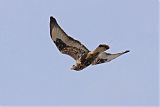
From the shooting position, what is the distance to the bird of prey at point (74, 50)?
1597cm

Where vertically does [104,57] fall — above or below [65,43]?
below

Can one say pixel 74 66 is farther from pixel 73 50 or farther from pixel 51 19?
pixel 51 19

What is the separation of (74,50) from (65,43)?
40 centimetres

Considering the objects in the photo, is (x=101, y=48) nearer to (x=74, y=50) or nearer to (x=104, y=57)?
(x=74, y=50)

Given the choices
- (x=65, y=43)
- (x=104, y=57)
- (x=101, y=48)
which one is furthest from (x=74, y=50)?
(x=101, y=48)

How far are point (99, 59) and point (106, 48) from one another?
1.38 m

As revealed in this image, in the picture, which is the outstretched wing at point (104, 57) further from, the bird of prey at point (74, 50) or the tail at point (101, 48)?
the tail at point (101, 48)

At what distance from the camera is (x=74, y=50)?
16312 mm

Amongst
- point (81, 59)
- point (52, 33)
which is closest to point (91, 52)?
point (81, 59)

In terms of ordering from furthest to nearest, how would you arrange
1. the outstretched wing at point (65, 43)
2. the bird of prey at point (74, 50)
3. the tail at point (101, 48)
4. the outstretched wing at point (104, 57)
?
the outstretched wing at point (104, 57) < the outstretched wing at point (65, 43) < the bird of prey at point (74, 50) < the tail at point (101, 48)

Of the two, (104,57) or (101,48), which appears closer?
(101,48)

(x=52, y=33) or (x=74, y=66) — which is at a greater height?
(x=52, y=33)

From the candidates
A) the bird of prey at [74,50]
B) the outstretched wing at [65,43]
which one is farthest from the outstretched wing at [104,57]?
the outstretched wing at [65,43]

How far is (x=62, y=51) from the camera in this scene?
1655 centimetres
